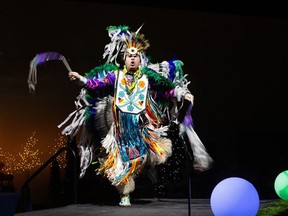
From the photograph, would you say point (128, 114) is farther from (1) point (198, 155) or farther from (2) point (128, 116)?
(1) point (198, 155)

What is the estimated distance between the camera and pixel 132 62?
3.88 m

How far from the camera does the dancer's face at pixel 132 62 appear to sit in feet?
12.7

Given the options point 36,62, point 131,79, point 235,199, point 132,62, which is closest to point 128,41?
point 132,62

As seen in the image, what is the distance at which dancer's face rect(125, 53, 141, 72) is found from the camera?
3.88m

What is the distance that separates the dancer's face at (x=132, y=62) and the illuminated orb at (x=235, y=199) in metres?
1.34

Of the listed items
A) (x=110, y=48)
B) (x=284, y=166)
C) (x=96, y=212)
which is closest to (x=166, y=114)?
(x=110, y=48)

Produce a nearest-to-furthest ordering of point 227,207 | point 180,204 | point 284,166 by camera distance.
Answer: point 227,207 → point 180,204 → point 284,166

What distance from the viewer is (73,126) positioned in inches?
161

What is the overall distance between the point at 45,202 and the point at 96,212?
112 inches

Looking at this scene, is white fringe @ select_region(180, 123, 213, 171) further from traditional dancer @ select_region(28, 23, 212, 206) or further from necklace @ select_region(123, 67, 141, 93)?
necklace @ select_region(123, 67, 141, 93)

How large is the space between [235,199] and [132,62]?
59.1 inches

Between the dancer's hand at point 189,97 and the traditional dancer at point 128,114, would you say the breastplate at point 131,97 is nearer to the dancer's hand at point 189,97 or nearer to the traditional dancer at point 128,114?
the traditional dancer at point 128,114

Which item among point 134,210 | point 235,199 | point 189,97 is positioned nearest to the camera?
point 235,199

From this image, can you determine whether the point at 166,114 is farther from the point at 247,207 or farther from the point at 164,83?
the point at 247,207
